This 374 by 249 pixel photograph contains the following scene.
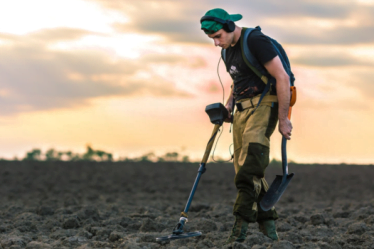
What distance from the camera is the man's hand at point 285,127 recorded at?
4754 mm

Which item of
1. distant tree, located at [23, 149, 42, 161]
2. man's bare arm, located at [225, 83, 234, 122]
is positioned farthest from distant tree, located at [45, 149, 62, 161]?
man's bare arm, located at [225, 83, 234, 122]

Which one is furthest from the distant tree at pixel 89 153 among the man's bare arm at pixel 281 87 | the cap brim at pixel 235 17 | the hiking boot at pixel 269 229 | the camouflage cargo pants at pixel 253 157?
the man's bare arm at pixel 281 87

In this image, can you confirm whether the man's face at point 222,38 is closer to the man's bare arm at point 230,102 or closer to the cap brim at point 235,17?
the cap brim at point 235,17

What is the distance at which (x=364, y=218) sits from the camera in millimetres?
7176

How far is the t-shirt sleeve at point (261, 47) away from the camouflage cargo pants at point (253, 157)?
0.46 metres

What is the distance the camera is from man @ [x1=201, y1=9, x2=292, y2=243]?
4.68 m

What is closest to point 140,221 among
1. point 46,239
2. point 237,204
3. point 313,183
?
point 46,239

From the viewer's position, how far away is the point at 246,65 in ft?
15.8

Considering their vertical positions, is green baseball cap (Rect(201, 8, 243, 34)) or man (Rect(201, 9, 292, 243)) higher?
green baseball cap (Rect(201, 8, 243, 34))

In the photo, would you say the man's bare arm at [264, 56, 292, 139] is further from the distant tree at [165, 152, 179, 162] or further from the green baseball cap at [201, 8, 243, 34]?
the distant tree at [165, 152, 179, 162]

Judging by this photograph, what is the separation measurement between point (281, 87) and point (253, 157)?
69 cm

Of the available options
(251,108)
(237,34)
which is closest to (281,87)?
(251,108)

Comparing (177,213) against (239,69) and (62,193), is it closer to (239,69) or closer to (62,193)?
(239,69)

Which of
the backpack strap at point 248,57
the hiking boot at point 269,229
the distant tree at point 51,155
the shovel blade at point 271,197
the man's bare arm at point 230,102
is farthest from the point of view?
the distant tree at point 51,155
